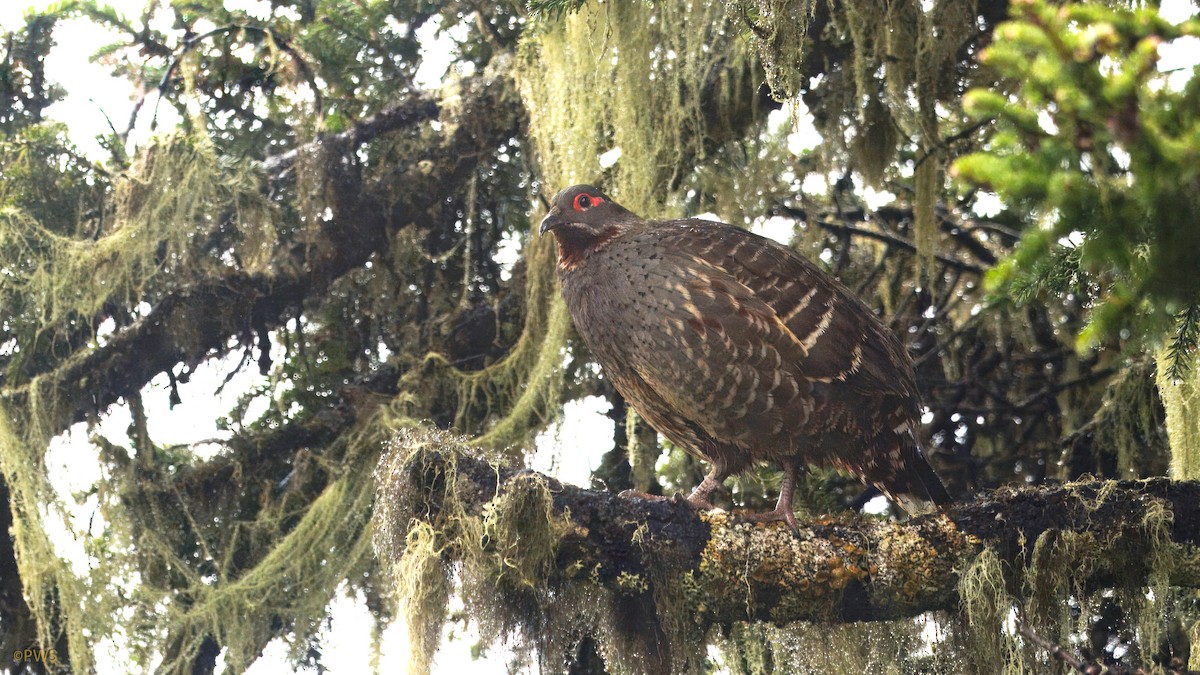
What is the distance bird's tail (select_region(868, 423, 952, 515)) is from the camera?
4309mm

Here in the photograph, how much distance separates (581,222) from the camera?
14.8 feet

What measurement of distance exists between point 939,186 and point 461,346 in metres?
2.61

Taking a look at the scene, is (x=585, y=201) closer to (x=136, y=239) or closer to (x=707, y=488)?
(x=707, y=488)

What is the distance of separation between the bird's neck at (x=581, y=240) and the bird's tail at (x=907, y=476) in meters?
1.16

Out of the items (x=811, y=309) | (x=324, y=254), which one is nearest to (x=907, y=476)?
(x=811, y=309)

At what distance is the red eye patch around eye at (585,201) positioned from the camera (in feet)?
15.0

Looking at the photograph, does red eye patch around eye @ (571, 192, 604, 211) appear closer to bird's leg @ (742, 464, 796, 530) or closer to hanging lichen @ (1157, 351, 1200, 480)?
bird's leg @ (742, 464, 796, 530)

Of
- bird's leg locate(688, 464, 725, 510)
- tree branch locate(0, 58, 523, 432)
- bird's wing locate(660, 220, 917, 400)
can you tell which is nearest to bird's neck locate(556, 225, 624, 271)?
bird's wing locate(660, 220, 917, 400)

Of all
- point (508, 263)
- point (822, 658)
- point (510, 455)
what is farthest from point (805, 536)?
point (508, 263)

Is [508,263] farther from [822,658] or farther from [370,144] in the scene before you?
[822,658]

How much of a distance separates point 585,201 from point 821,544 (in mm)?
1511

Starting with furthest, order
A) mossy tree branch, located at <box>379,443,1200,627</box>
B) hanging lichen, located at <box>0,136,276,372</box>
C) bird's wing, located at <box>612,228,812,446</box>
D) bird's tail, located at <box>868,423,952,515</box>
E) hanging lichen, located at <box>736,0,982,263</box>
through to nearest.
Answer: hanging lichen, located at <box>0,136,276,372</box> → hanging lichen, located at <box>736,0,982,263</box> → bird's tail, located at <box>868,423,952,515</box> → bird's wing, located at <box>612,228,812,446</box> → mossy tree branch, located at <box>379,443,1200,627</box>

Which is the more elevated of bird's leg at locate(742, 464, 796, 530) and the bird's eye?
the bird's eye

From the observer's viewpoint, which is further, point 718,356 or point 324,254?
point 324,254
